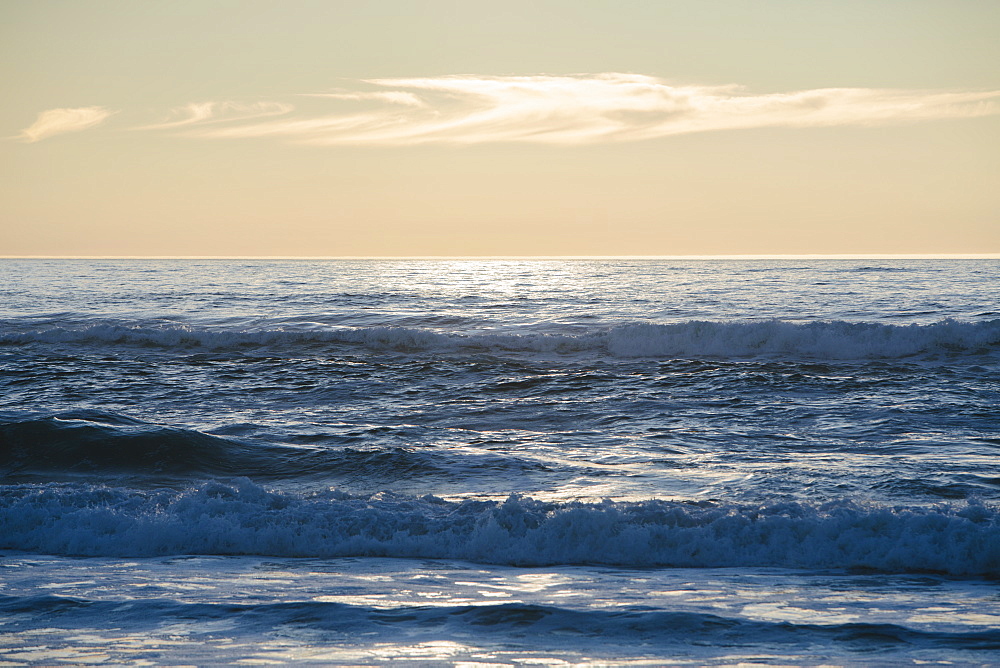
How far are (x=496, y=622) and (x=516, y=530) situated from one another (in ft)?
5.54

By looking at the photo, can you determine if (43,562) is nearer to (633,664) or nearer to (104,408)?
(633,664)

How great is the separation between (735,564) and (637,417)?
18.3ft

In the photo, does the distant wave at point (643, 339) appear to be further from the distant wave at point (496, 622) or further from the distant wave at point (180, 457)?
the distant wave at point (496, 622)

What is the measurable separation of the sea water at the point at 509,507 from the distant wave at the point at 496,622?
21 millimetres

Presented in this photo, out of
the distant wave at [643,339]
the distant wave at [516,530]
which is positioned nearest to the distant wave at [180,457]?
the distant wave at [516,530]

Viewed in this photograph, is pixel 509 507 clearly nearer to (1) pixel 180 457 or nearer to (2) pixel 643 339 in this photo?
(1) pixel 180 457

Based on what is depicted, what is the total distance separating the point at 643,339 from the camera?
1916cm

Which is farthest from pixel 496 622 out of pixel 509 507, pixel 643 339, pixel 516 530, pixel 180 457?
pixel 643 339

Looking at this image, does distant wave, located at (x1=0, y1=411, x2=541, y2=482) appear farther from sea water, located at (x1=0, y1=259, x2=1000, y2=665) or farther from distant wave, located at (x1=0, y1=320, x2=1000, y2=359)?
distant wave, located at (x1=0, y1=320, x2=1000, y2=359)

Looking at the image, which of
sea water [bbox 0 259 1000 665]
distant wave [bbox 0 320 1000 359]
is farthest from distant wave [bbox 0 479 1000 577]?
distant wave [bbox 0 320 1000 359]

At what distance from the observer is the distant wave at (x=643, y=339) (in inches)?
701

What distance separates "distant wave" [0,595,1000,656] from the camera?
4129mm

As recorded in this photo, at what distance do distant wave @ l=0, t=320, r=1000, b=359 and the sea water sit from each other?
0.17m

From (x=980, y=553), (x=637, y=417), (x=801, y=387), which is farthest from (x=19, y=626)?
(x=801, y=387)
